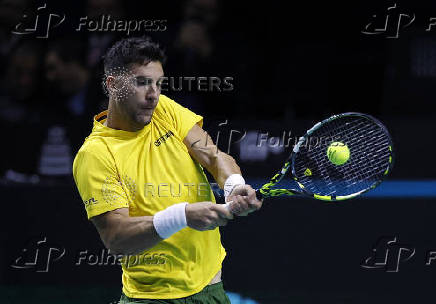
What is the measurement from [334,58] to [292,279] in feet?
7.35

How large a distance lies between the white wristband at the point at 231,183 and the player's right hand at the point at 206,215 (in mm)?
339

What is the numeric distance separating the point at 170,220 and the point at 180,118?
73cm

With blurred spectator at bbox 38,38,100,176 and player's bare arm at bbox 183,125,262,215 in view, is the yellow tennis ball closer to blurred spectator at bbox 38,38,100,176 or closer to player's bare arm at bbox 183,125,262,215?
player's bare arm at bbox 183,125,262,215

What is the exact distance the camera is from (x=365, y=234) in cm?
642

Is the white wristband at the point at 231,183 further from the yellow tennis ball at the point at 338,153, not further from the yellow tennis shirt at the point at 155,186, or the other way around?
the yellow tennis ball at the point at 338,153

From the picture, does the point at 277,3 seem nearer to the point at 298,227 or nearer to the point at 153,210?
the point at 298,227

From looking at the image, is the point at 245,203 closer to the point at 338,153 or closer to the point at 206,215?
the point at 206,215

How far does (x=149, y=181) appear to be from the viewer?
397 cm

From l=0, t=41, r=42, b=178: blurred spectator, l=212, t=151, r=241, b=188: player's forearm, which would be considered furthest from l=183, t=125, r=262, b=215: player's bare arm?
l=0, t=41, r=42, b=178: blurred spectator

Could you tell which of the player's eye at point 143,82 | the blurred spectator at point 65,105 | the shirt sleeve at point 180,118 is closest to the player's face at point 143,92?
the player's eye at point 143,82

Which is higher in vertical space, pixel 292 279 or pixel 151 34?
pixel 151 34

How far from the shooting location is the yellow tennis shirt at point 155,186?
3.90m

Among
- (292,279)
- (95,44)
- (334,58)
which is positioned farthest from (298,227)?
(95,44)

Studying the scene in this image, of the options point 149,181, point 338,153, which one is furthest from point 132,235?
point 338,153
